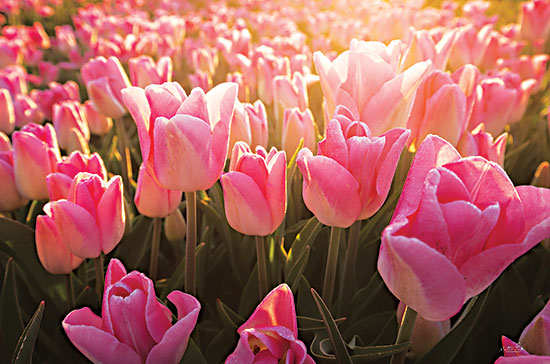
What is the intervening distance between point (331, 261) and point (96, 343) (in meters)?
0.38

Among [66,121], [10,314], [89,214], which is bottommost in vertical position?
[10,314]

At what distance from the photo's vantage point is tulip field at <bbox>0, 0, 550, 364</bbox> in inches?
19.2

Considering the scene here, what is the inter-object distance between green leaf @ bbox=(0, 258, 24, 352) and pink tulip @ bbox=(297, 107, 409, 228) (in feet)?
1.74

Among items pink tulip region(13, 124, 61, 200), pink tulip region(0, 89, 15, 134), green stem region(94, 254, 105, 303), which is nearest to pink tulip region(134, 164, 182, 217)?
green stem region(94, 254, 105, 303)

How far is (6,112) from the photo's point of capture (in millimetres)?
1554

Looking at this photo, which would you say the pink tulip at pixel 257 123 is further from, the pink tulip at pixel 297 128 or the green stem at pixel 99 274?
the green stem at pixel 99 274

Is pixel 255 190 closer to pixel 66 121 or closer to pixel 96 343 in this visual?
pixel 96 343

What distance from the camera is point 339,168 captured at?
62 centimetres

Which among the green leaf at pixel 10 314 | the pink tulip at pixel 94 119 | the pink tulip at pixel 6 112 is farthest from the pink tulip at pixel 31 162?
the pink tulip at pixel 6 112

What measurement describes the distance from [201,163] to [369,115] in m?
0.27

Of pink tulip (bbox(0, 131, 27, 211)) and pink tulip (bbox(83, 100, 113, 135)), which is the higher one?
pink tulip (bbox(0, 131, 27, 211))

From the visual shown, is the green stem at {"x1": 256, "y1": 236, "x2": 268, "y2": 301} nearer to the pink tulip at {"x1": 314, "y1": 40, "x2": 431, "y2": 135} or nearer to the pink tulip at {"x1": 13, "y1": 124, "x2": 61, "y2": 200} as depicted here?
the pink tulip at {"x1": 314, "y1": 40, "x2": 431, "y2": 135}

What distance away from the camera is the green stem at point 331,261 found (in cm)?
75

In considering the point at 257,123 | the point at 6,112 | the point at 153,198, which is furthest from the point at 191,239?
the point at 6,112
